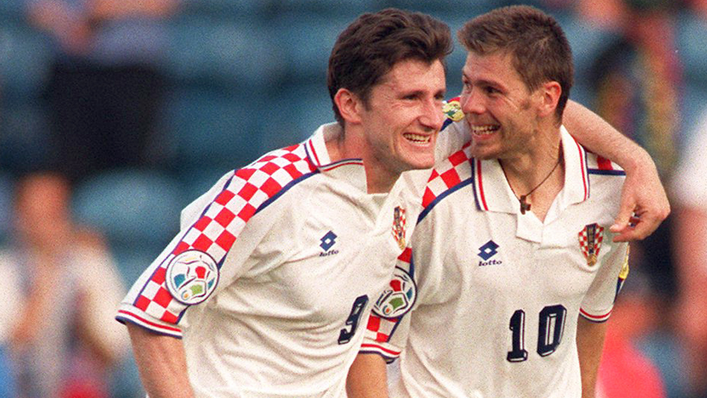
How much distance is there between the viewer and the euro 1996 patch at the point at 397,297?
14.7 feet

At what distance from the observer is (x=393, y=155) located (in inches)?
166

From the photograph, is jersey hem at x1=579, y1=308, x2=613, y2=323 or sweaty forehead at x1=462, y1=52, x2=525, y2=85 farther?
jersey hem at x1=579, y1=308, x2=613, y2=323

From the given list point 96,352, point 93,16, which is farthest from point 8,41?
point 96,352

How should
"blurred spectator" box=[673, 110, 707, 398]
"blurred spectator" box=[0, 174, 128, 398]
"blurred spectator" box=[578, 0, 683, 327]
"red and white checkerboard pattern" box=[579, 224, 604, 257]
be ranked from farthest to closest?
"blurred spectator" box=[673, 110, 707, 398], "blurred spectator" box=[578, 0, 683, 327], "blurred spectator" box=[0, 174, 128, 398], "red and white checkerboard pattern" box=[579, 224, 604, 257]

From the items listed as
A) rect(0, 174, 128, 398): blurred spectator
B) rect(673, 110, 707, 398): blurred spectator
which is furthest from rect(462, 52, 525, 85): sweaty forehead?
rect(673, 110, 707, 398): blurred spectator

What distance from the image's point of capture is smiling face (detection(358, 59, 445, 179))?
165 inches

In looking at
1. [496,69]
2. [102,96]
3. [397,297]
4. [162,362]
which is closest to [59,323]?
[102,96]

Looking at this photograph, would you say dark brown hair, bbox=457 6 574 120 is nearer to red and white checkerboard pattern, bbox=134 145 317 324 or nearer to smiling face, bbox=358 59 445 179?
smiling face, bbox=358 59 445 179

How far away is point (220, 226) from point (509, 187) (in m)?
0.96

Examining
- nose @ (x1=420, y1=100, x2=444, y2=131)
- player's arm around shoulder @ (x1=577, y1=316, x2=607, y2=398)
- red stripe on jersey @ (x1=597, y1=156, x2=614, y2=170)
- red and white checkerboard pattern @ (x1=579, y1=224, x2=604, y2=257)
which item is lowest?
player's arm around shoulder @ (x1=577, y1=316, x2=607, y2=398)

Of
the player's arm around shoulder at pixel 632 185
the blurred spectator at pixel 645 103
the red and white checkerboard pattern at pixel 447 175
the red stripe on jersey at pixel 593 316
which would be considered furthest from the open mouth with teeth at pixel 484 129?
the blurred spectator at pixel 645 103

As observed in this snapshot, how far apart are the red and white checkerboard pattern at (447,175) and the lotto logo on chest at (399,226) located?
10 centimetres

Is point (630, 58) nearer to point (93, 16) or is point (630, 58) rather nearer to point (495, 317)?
point (93, 16)

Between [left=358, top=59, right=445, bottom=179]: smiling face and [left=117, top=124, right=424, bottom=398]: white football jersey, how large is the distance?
119mm
